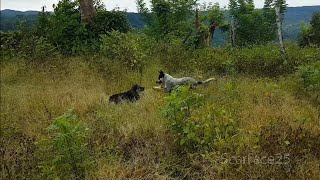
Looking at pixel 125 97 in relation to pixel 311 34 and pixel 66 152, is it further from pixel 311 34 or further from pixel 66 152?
pixel 311 34

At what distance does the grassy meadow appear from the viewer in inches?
154

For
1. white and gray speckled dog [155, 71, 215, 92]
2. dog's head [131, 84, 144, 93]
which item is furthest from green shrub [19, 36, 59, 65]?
white and gray speckled dog [155, 71, 215, 92]

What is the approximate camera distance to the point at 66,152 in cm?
389

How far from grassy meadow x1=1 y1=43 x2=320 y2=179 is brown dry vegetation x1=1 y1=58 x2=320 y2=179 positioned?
13 millimetres

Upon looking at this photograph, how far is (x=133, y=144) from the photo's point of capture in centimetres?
469

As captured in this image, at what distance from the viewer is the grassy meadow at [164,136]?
3900 mm

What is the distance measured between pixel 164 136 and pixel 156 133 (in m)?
0.15

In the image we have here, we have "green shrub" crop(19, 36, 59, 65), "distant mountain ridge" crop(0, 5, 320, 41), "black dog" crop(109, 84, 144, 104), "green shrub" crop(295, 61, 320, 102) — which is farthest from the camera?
"distant mountain ridge" crop(0, 5, 320, 41)

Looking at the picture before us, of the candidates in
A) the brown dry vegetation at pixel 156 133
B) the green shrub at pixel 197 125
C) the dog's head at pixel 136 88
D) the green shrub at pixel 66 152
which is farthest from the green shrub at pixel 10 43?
the green shrub at pixel 197 125

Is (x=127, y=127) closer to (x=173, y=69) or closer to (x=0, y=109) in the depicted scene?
(x=0, y=109)

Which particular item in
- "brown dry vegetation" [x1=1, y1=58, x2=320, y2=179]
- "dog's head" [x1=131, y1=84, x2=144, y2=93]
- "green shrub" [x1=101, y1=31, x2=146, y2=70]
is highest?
"green shrub" [x1=101, y1=31, x2=146, y2=70]

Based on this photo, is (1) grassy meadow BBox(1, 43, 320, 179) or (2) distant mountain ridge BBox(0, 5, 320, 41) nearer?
(1) grassy meadow BBox(1, 43, 320, 179)

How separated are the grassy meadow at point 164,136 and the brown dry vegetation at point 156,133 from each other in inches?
0.5

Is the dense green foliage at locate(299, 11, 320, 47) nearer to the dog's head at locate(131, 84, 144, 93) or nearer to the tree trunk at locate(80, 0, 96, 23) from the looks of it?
the tree trunk at locate(80, 0, 96, 23)
